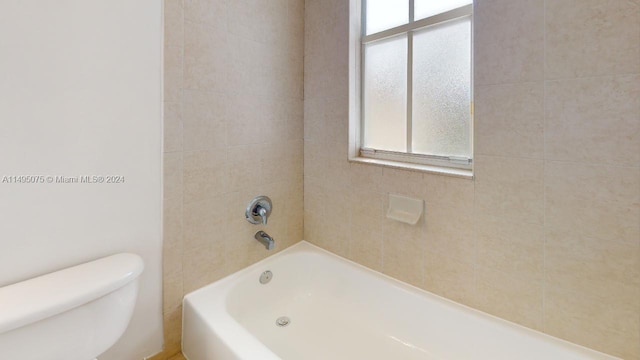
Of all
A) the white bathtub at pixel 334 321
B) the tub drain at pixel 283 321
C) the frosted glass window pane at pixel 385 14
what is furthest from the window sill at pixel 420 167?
the tub drain at pixel 283 321

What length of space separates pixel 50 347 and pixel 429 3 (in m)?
2.04

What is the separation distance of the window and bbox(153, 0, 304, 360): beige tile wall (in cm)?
46

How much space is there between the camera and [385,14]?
1.67m

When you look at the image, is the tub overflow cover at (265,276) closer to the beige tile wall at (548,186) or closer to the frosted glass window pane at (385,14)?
the beige tile wall at (548,186)

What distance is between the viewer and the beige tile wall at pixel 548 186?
980mm

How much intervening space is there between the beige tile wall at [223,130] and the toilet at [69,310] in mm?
286

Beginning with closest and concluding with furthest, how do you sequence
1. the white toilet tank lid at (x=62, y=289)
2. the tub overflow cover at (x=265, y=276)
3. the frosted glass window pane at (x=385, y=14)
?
the white toilet tank lid at (x=62, y=289) → the frosted glass window pane at (x=385, y=14) → the tub overflow cover at (x=265, y=276)

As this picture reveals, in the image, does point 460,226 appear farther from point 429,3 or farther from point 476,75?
point 429,3

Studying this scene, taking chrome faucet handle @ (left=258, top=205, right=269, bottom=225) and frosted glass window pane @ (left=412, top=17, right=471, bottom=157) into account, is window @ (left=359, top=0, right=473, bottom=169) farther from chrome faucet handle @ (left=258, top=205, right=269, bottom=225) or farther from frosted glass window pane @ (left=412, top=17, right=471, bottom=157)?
chrome faucet handle @ (left=258, top=205, right=269, bottom=225)

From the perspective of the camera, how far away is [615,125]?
979 millimetres

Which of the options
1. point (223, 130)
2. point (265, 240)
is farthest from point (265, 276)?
point (223, 130)

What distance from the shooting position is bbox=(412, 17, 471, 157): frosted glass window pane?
4.55ft

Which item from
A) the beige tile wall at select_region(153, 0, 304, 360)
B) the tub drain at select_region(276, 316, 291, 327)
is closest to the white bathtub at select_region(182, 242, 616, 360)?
the tub drain at select_region(276, 316, 291, 327)

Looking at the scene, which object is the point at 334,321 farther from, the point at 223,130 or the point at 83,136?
the point at 83,136
